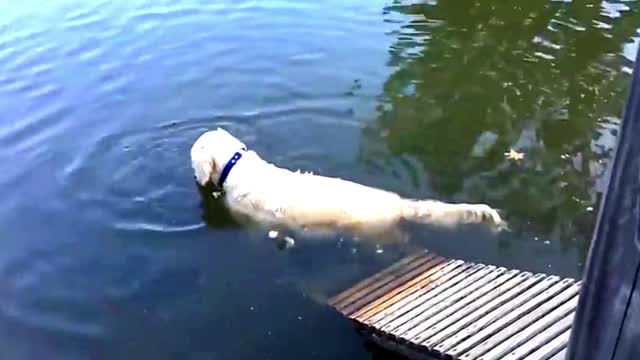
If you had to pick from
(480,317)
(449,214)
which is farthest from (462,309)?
(449,214)

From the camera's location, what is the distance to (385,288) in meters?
6.52

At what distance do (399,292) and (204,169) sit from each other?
2.46 metres

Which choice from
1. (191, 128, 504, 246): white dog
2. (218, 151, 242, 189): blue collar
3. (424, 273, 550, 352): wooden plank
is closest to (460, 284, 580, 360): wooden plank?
(424, 273, 550, 352): wooden plank

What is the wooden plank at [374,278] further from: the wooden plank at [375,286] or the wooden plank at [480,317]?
the wooden plank at [480,317]

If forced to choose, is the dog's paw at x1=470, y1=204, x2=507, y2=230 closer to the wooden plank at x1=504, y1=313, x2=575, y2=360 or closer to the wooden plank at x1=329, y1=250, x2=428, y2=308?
the wooden plank at x1=329, y1=250, x2=428, y2=308

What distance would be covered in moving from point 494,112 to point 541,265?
8.75 feet

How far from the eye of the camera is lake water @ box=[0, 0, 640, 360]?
6.72 metres

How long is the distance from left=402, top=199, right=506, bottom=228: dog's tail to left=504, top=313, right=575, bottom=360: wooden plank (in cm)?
166

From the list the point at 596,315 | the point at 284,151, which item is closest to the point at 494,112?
the point at 284,151

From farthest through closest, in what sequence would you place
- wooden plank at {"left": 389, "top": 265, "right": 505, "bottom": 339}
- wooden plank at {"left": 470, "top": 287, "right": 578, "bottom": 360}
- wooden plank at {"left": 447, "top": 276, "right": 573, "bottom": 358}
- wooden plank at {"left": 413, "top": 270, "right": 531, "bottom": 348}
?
wooden plank at {"left": 389, "top": 265, "right": 505, "bottom": 339}, wooden plank at {"left": 413, "top": 270, "right": 531, "bottom": 348}, wooden plank at {"left": 447, "top": 276, "right": 573, "bottom": 358}, wooden plank at {"left": 470, "top": 287, "right": 578, "bottom": 360}

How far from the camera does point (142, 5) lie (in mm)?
12266

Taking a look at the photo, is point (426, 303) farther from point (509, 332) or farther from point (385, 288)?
point (509, 332)

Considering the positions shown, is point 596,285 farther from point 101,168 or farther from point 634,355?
point 101,168

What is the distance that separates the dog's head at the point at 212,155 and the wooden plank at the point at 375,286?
205 centimetres
